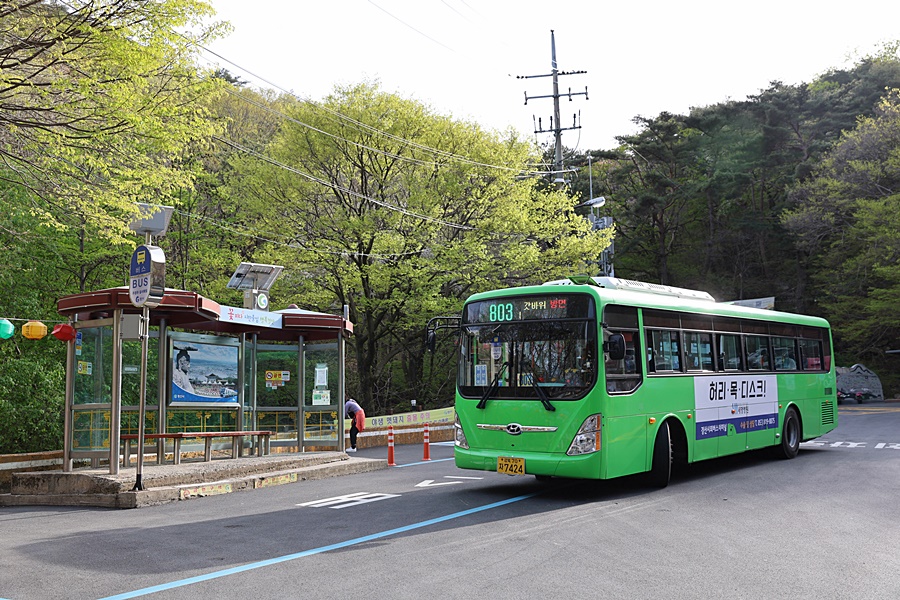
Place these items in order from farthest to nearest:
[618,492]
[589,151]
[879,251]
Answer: [589,151]
[879,251]
[618,492]

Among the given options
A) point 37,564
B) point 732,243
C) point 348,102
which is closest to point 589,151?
point 732,243

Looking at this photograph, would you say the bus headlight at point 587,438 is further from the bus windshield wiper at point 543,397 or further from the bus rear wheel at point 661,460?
the bus rear wheel at point 661,460

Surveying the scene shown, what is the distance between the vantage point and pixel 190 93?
46.2ft

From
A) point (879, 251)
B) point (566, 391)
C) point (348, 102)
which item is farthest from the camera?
point (879, 251)

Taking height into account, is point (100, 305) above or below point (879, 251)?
below

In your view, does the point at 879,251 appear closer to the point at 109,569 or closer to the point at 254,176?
the point at 254,176

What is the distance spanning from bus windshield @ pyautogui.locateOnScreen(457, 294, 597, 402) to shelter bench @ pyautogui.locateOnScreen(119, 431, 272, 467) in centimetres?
593

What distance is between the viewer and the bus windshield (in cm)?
1130

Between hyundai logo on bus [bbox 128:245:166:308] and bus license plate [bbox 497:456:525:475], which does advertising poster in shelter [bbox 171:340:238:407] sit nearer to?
hyundai logo on bus [bbox 128:245:166:308]

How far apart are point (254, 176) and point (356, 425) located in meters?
12.5

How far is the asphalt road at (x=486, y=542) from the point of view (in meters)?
6.54

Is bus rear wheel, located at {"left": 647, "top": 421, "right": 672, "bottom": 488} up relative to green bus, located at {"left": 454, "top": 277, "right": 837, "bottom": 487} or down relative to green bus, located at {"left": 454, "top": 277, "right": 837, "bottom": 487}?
down

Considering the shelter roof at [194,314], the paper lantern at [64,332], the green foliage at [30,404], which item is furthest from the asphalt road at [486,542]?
the green foliage at [30,404]

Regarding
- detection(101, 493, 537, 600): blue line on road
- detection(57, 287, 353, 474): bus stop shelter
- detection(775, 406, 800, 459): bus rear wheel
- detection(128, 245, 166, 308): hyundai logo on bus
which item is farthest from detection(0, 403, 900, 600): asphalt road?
detection(128, 245, 166, 308): hyundai logo on bus
